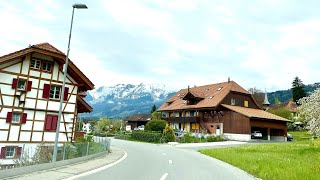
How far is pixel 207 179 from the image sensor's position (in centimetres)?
1248

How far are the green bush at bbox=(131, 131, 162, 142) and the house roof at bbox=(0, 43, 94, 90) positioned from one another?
1763 centimetres

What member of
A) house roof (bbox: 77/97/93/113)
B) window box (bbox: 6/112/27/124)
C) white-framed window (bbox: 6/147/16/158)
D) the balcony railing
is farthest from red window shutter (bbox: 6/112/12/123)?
the balcony railing

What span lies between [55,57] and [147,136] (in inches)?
947

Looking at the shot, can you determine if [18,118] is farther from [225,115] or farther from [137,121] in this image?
[137,121]

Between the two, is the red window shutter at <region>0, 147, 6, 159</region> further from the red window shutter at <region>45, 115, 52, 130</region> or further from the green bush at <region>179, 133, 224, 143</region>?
the green bush at <region>179, 133, 224, 143</region>

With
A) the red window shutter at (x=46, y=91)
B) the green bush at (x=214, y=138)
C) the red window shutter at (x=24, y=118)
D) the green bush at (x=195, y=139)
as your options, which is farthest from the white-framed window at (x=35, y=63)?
the green bush at (x=214, y=138)

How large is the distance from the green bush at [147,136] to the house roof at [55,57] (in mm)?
17633

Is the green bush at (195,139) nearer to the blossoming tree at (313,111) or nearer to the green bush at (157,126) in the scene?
the green bush at (157,126)

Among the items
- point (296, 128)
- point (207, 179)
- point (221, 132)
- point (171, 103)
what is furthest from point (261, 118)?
point (207, 179)

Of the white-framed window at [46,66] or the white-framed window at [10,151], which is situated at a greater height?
the white-framed window at [46,66]

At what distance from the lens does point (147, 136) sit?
4853 centimetres

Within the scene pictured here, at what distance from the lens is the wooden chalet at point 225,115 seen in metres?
49.0

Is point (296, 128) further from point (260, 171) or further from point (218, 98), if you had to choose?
point (260, 171)

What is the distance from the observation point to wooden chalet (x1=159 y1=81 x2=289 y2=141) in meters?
49.0
